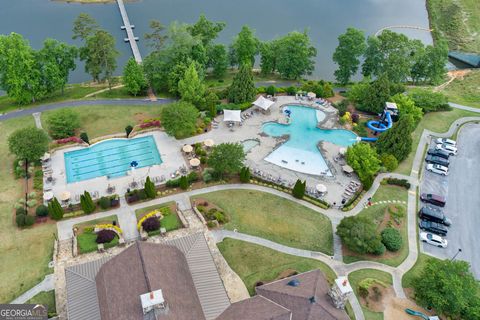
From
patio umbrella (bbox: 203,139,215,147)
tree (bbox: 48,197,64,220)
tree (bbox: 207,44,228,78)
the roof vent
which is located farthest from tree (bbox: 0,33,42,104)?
the roof vent

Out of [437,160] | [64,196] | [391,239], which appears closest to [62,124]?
[64,196]

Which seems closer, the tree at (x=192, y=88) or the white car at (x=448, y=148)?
the white car at (x=448, y=148)

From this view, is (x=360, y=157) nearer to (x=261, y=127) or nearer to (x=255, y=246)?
(x=261, y=127)

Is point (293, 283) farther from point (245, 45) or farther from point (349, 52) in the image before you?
point (245, 45)

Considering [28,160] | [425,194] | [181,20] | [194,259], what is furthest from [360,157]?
[181,20]

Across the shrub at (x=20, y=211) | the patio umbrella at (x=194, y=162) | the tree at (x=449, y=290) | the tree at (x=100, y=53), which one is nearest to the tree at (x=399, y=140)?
the tree at (x=449, y=290)

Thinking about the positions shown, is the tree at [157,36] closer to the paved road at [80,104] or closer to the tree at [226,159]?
the paved road at [80,104]
